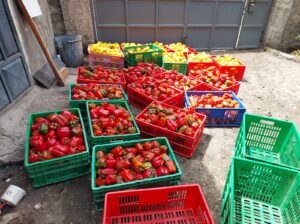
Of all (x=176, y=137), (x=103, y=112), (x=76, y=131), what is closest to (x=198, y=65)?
(x=176, y=137)

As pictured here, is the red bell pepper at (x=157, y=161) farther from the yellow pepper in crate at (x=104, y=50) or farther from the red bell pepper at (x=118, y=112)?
the yellow pepper in crate at (x=104, y=50)

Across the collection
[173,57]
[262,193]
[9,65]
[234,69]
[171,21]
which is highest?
[171,21]

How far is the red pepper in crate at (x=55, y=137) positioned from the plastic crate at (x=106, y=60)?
281 centimetres

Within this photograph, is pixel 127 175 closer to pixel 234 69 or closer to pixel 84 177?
pixel 84 177

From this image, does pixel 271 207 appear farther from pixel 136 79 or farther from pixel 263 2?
pixel 263 2

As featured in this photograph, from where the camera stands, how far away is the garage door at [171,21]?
22.5 ft

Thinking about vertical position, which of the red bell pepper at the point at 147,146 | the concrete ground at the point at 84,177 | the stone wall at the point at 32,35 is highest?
the stone wall at the point at 32,35

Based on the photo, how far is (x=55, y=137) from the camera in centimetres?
296

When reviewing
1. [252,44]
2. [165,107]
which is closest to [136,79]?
[165,107]

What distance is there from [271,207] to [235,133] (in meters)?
1.57

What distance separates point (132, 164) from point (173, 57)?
3950 mm

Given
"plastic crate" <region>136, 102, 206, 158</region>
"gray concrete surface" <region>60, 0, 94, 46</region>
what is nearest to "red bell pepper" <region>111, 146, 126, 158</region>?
"plastic crate" <region>136, 102, 206, 158</region>

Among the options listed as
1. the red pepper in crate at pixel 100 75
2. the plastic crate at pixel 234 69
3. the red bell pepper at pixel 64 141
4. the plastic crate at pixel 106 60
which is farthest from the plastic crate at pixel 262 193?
the plastic crate at pixel 106 60

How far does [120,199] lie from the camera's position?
229cm
